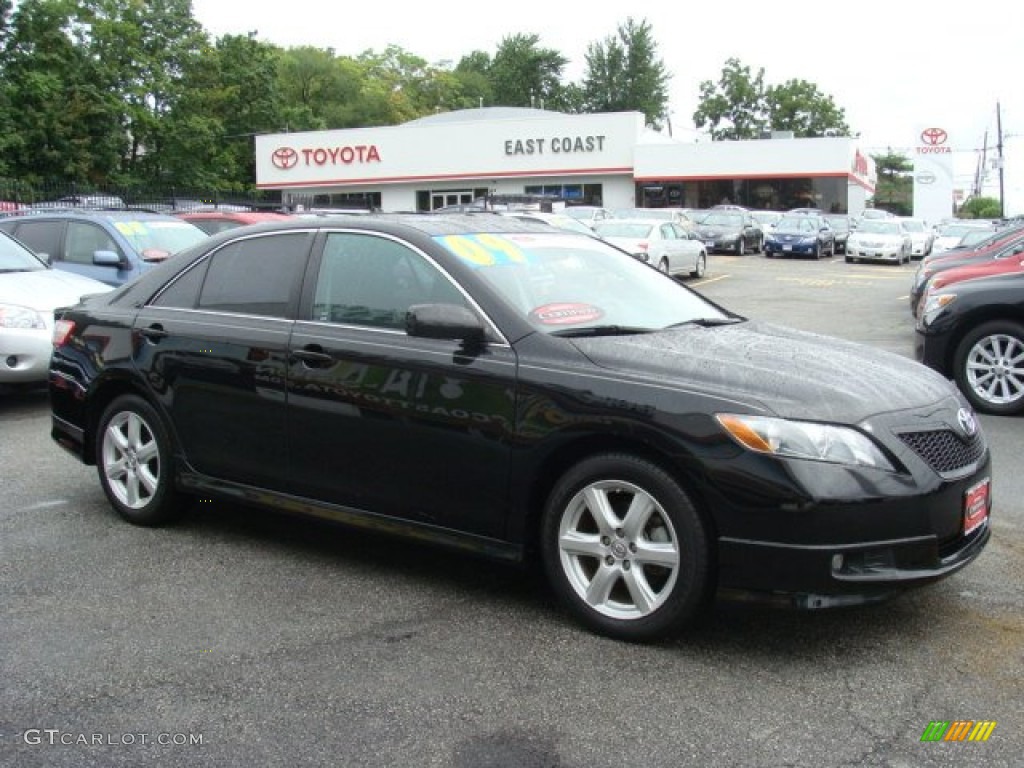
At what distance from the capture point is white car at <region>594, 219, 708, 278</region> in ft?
72.4

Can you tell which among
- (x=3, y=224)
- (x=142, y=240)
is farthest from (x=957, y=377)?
(x=3, y=224)

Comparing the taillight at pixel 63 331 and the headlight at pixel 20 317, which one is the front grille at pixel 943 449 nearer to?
the taillight at pixel 63 331

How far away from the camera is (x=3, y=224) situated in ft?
38.5

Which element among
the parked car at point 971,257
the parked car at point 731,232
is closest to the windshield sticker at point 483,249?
the parked car at point 971,257

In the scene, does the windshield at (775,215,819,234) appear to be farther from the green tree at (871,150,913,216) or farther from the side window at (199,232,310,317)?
the green tree at (871,150,913,216)

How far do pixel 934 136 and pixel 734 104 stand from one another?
3461 centimetres

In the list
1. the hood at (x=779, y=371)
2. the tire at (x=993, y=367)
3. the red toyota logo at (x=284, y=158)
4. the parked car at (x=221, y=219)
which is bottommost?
the tire at (x=993, y=367)

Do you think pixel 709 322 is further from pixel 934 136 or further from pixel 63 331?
pixel 934 136

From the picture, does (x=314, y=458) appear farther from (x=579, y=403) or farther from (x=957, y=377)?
(x=957, y=377)

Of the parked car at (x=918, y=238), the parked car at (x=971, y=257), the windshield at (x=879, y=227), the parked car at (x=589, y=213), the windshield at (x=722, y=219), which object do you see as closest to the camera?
the parked car at (x=971, y=257)

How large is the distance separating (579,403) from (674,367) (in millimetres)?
384

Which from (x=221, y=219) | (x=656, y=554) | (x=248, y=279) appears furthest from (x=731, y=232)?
(x=656, y=554)

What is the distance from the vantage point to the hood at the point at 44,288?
27.5 ft

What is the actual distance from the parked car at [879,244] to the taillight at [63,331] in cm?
2886
